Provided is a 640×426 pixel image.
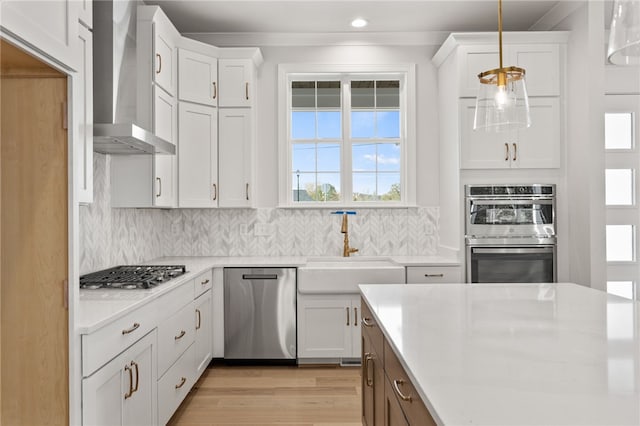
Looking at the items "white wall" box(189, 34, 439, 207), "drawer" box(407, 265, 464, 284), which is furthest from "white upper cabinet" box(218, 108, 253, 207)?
"drawer" box(407, 265, 464, 284)

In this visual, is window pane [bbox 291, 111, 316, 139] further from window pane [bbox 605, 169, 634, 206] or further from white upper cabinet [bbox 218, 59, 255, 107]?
window pane [bbox 605, 169, 634, 206]

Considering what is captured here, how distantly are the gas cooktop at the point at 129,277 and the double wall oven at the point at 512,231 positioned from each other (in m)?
2.29

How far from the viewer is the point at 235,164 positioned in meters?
4.09

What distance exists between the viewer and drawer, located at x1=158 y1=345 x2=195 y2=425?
254 cm

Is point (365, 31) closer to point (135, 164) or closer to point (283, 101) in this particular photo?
point (283, 101)

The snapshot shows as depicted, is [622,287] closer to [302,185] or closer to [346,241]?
[346,241]

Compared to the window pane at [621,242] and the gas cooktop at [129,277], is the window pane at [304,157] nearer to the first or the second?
the gas cooktop at [129,277]

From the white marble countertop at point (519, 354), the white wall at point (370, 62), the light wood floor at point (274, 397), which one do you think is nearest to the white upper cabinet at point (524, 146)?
the white wall at point (370, 62)

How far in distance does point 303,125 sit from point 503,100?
2.80 m

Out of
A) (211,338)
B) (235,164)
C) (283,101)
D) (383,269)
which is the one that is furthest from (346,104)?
(211,338)

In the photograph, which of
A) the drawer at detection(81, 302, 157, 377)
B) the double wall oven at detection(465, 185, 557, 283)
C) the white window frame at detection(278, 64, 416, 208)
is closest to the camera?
the drawer at detection(81, 302, 157, 377)

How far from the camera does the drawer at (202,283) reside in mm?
3255

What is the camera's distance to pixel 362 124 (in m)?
4.53

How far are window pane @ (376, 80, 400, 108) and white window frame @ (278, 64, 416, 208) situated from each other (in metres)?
0.06
